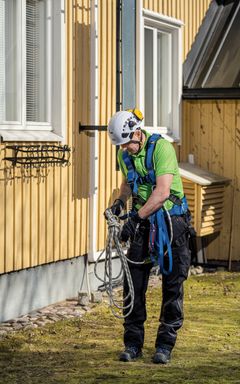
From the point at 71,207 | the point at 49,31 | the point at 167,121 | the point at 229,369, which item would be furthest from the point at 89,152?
the point at 229,369

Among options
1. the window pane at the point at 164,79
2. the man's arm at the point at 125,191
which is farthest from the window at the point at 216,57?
the man's arm at the point at 125,191

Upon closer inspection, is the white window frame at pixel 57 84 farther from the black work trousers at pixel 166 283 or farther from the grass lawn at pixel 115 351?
the black work trousers at pixel 166 283

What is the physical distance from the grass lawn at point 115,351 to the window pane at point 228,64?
13.0ft

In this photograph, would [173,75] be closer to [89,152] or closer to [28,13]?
[89,152]

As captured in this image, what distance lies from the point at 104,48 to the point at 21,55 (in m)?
1.88

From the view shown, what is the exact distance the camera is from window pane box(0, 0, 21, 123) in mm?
10664

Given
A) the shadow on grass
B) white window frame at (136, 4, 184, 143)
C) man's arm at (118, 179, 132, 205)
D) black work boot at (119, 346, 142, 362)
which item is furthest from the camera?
white window frame at (136, 4, 184, 143)

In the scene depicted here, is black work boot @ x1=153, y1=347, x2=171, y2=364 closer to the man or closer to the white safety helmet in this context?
the man

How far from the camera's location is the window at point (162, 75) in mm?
14531

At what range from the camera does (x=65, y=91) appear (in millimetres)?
11602

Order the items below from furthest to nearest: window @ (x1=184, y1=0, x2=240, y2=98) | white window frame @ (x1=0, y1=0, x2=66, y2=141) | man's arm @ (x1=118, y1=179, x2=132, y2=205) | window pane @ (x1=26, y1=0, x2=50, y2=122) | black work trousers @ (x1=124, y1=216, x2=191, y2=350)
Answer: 1. window @ (x1=184, y1=0, x2=240, y2=98)
2. white window frame @ (x1=0, y1=0, x2=66, y2=141)
3. window pane @ (x1=26, y1=0, x2=50, y2=122)
4. man's arm @ (x1=118, y1=179, x2=132, y2=205)
5. black work trousers @ (x1=124, y1=216, x2=191, y2=350)

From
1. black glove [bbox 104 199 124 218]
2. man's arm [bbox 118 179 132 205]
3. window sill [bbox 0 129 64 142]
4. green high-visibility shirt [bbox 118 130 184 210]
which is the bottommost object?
black glove [bbox 104 199 124 218]

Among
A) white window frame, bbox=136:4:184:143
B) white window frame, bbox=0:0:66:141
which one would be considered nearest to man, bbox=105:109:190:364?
white window frame, bbox=0:0:66:141

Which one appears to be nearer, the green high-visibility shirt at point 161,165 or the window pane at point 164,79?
the green high-visibility shirt at point 161,165
